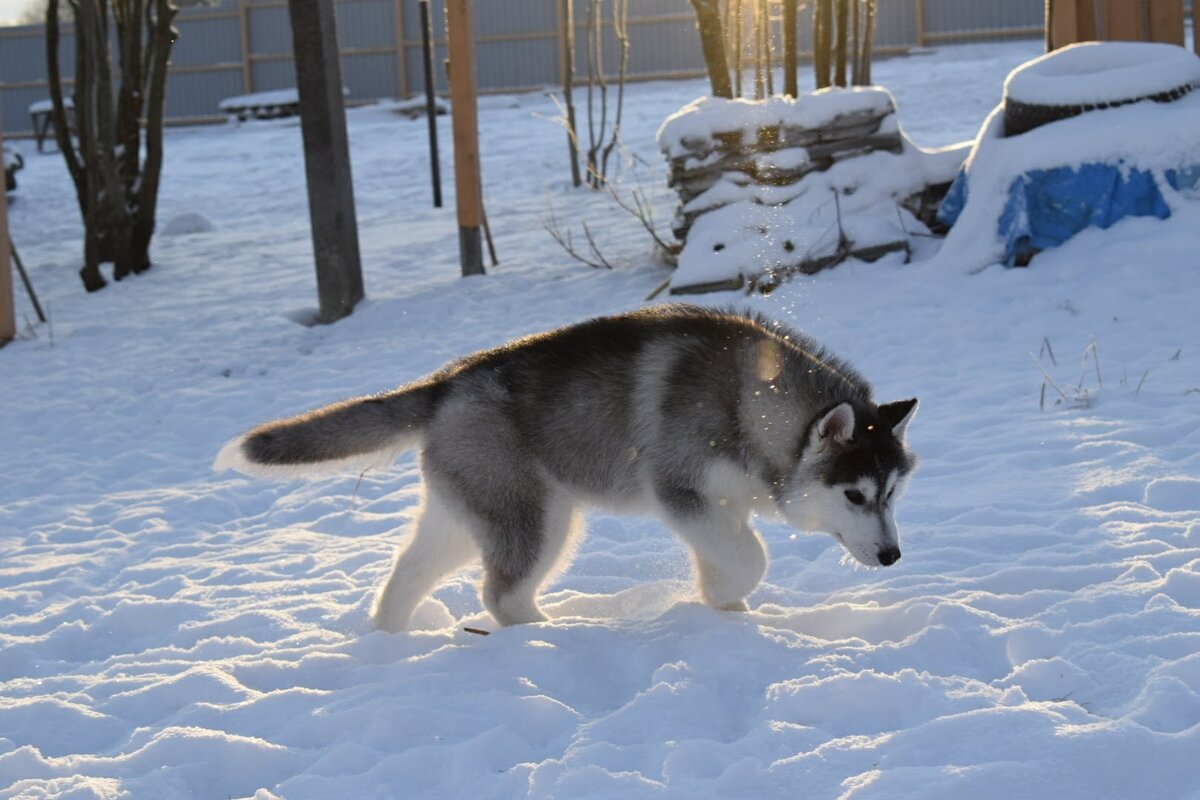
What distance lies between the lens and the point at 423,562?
15.2 ft

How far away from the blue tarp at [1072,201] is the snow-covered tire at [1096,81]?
24.8 inches

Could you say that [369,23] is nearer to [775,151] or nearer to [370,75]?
[370,75]

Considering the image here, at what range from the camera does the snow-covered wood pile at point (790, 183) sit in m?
9.79

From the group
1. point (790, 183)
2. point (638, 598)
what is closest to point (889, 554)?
point (638, 598)

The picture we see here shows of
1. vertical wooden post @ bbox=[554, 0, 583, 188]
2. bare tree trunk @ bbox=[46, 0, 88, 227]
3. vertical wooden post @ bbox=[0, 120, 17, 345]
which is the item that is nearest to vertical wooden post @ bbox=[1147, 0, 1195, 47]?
vertical wooden post @ bbox=[554, 0, 583, 188]

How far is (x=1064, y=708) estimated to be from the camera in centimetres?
343

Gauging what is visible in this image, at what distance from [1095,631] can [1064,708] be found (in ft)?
2.09

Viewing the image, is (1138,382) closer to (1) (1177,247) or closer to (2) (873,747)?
(1) (1177,247)

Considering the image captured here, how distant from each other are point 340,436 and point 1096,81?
22.8ft

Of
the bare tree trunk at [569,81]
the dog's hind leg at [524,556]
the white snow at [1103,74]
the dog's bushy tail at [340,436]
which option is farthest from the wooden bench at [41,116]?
the dog's hind leg at [524,556]

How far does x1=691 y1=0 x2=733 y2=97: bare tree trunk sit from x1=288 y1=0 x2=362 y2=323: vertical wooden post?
3083mm

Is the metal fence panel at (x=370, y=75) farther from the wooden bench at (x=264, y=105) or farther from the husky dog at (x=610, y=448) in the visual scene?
the husky dog at (x=610, y=448)

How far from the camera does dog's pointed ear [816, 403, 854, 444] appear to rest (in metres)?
4.12

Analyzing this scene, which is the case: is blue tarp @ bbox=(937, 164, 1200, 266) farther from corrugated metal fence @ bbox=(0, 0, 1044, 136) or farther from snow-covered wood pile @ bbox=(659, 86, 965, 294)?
corrugated metal fence @ bbox=(0, 0, 1044, 136)
